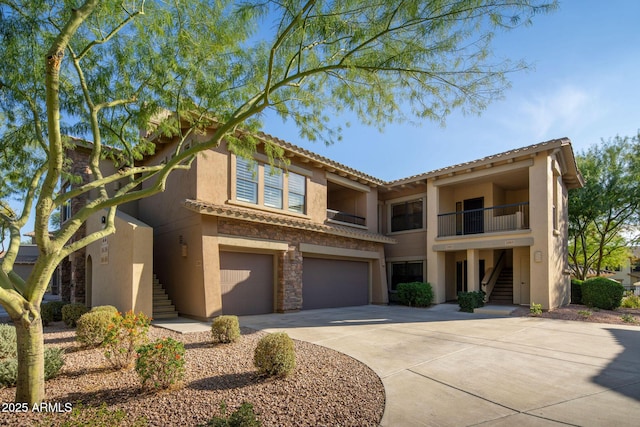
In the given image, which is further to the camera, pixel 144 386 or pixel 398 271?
pixel 398 271

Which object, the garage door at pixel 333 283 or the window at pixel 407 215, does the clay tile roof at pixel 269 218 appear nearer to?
the garage door at pixel 333 283

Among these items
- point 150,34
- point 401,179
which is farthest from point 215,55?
point 401,179

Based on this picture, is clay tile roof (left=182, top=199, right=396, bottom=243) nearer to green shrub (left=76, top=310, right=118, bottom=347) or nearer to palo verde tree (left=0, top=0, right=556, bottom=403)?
palo verde tree (left=0, top=0, right=556, bottom=403)

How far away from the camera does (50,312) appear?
11.5m

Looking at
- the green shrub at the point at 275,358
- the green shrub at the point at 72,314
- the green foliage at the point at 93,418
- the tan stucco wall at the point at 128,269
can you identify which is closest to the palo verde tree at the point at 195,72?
the green foliage at the point at 93,418

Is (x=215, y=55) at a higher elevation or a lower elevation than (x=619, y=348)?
higher

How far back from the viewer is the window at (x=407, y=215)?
64.5 feet

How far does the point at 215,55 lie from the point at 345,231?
1033 cm

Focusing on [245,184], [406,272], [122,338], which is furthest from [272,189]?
[406,272]

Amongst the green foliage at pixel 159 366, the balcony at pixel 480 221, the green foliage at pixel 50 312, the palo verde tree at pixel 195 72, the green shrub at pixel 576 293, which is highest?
the palo verde tree at pixel 195 72

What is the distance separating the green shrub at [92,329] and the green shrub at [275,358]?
376 centimetres

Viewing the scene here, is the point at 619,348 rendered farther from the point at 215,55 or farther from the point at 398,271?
the point at 398,271

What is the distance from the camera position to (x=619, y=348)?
26.3 feet

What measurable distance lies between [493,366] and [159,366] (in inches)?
218
